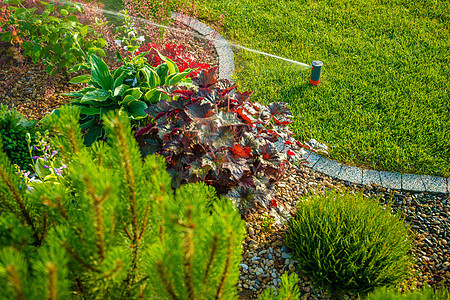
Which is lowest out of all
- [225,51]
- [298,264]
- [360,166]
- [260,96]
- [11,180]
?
[298,264]

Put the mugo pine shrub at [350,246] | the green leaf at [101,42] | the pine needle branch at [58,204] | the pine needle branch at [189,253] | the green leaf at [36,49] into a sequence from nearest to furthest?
1. the pine needle branch at [189,253]
2. the pine needle branch at [58,204]
3. the mugo pine shrub at [350,246]
4. the green leaf at [36,49]
5. the green leaf at [101,42]

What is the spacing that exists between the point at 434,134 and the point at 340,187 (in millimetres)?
1370

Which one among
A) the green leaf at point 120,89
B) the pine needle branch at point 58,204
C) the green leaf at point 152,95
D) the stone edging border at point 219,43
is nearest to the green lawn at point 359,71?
the stone edging border at point 219,43

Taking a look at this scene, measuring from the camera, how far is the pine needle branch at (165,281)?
77 cm

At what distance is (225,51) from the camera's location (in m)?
Result: 4.66

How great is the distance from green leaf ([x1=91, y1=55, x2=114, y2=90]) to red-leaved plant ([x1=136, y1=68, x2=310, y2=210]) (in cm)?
72

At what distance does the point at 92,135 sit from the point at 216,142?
128cm

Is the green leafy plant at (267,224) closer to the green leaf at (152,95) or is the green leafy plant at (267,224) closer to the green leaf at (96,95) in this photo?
the green leaf at (152,95)

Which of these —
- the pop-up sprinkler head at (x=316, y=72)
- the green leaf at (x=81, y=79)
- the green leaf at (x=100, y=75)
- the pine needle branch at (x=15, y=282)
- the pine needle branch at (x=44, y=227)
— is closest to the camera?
the pine needle branch at (x=15, y=282)

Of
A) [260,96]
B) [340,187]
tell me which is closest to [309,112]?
[260,96]

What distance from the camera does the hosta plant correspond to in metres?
2.78

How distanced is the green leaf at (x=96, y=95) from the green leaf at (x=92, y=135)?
0.26 meters

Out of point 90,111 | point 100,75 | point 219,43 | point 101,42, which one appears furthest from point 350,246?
point 219,43

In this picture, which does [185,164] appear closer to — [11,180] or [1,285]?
[11,180]
